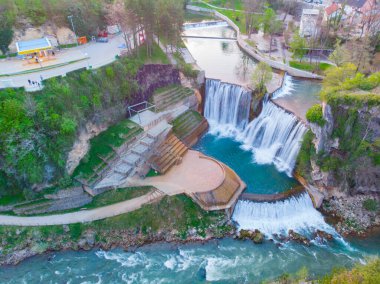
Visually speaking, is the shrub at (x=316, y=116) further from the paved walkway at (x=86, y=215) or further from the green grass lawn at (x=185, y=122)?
the paved walkway at (x=86, y=215)

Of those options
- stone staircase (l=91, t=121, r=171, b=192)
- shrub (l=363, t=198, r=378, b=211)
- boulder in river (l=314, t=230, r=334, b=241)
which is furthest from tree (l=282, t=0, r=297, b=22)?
boulder in river (l=314, t=230, r=334, b=241)

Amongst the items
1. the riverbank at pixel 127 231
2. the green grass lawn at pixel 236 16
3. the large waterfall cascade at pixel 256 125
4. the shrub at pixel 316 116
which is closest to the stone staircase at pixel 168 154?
the riverbank at pixel 127 231

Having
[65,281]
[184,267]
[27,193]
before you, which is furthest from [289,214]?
[27,193]

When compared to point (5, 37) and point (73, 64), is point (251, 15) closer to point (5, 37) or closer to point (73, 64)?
A: point (73, 64)

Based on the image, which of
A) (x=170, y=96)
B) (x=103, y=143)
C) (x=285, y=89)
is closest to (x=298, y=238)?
(x=103, y=143)

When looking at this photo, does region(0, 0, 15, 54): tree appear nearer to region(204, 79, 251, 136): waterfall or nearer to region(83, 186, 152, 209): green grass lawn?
region(83, 186, 152, 209): green grass lawn

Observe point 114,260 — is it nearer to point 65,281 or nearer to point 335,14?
point 65,281

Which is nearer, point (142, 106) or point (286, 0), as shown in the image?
point (142, 106)
